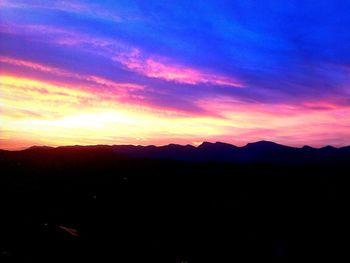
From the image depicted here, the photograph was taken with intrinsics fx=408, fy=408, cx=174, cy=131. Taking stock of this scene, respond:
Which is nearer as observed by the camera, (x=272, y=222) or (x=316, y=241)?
(x=316, y=241)

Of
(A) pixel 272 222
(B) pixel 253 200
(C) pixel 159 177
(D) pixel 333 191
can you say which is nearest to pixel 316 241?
(A) pixel 272 222

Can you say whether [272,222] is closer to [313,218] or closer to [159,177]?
[313,218]

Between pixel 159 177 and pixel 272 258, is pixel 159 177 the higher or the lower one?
the higher one

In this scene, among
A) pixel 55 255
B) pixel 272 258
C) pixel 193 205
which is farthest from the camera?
pixel 193 205

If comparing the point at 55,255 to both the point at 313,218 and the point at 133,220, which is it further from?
the point at 313,218

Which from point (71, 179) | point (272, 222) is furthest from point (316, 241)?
point (71, 179)

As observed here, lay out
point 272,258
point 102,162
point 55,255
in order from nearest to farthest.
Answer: point 55,255 < point 272,258 < point 102,162
